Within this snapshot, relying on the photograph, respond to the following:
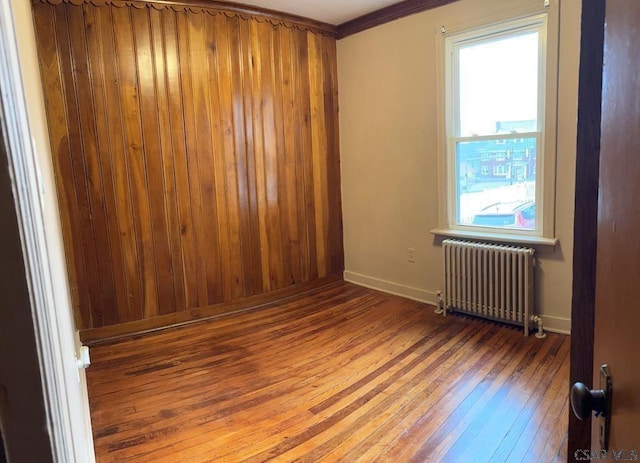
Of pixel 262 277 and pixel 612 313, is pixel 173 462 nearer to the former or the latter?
pixel 612 313

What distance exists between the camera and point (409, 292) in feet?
13.3

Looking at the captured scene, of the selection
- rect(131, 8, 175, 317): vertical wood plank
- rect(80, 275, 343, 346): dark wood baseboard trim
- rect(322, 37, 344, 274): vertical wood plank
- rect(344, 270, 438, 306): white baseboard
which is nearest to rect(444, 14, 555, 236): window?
rect(344, 270, 438, 306): white baseboard

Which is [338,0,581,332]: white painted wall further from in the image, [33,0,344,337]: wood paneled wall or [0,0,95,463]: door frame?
[0,0,95,463]: door frame

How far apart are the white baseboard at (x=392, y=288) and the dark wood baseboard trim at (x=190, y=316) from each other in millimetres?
333

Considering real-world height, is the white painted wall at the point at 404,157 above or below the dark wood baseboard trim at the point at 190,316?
above

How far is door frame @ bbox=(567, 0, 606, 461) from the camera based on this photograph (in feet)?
3.02

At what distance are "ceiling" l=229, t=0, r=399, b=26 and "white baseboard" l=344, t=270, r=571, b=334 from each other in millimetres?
2678

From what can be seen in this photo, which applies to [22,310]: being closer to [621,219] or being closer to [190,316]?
[621,219]

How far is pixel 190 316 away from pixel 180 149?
4.90 feet

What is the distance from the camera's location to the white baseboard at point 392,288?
389cm

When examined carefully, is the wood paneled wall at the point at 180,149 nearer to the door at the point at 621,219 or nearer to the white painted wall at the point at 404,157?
the white painted wall at the point at 404,157

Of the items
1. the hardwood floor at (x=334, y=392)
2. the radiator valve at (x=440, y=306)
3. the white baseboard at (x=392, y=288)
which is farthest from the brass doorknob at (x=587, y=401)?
Result: the white baseboard at (x=392, y=288)

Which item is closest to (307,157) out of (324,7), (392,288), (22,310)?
(324,7)

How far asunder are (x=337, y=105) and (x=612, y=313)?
4.05 meters
